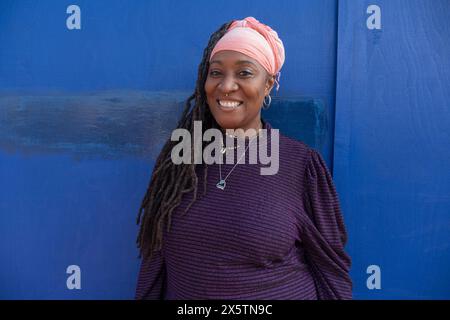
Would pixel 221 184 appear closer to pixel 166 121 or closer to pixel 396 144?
pixel 166 121

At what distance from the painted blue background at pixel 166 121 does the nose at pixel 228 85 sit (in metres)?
0.46

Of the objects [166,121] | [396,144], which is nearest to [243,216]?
[166,121]

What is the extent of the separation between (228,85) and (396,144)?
0.85 meters

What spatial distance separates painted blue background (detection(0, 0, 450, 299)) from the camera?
1.67m

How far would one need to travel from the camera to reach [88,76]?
5.80 feet

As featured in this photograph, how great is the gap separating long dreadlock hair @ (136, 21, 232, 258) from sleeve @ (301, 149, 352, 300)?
0.39 meters

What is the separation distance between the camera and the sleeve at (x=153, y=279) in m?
1.44

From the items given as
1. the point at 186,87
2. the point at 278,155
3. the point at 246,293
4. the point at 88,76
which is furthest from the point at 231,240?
the point at 88,76

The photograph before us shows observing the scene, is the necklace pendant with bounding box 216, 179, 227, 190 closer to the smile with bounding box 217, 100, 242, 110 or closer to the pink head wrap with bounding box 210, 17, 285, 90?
the smile with bounding box 217, 100, 242, 110

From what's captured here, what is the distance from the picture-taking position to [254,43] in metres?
1.30

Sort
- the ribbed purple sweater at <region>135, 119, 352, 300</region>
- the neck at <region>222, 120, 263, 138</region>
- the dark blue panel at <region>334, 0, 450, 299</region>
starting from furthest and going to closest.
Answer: the dark blue panel at <region>334, 0, 450, 299</region>, the neck at <region>222, 120, 263, 138</region>, the ribbed purple sweater at <region>135, 119, 352, 300</region>

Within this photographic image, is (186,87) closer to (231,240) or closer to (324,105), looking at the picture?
(324,105)

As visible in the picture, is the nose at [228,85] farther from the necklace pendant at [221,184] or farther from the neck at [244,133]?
the necklace pendant at [221,184]

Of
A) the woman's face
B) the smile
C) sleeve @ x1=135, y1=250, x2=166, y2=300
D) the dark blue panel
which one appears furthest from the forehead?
sleeve @ x1=135, y1=250, x2=166, y2=300
